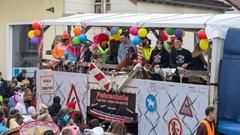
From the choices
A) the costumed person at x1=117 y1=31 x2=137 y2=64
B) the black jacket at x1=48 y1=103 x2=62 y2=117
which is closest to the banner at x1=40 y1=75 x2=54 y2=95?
the black jacket at x1=48 y1=103 x2=62 y2=117

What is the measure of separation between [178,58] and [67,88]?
3289 millimetres

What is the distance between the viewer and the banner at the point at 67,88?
44.1 ft

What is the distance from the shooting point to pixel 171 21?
38.8 ft

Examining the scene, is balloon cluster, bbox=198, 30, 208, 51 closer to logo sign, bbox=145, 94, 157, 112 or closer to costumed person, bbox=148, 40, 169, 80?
costumed person, bbox=148, 40, 169, 80

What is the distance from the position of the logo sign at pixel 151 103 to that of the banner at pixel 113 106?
1.48 ft

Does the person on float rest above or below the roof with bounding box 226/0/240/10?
below

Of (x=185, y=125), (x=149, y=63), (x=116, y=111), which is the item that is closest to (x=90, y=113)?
(x=116, y=111)

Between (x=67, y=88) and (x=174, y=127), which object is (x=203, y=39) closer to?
(x=174, y=127)

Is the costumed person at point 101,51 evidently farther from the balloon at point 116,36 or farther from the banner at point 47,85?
the banner at point 47,85

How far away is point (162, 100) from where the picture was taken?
38.0 ft

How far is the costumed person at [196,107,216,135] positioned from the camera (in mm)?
9984

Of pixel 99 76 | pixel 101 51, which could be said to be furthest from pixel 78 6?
pixel 99 76

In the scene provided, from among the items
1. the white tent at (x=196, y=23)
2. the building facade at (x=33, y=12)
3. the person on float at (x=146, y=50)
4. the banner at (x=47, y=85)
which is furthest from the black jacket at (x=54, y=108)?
the building facade at (x=33, y=12)

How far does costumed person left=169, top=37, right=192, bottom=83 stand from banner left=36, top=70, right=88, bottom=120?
2.34m
